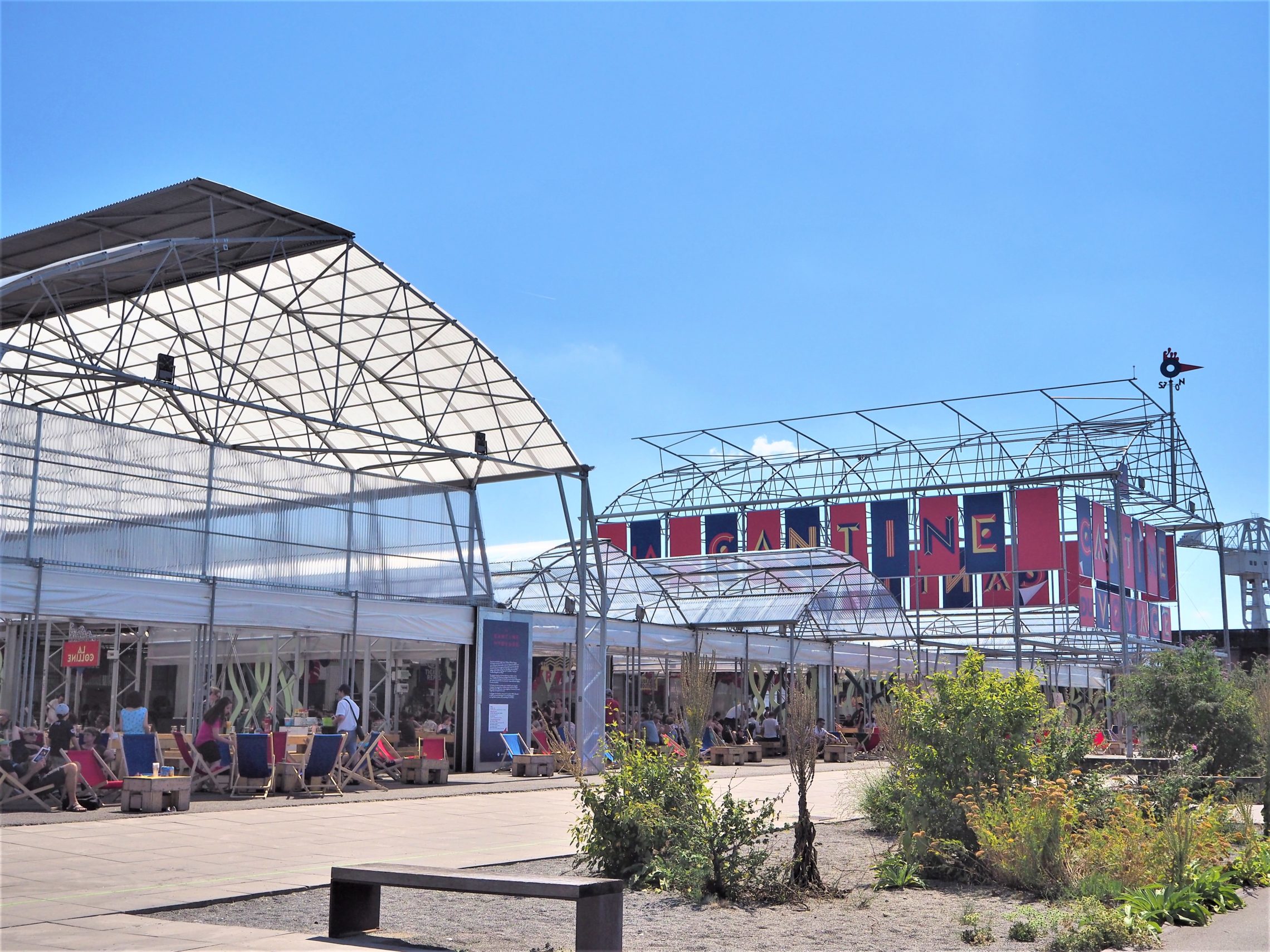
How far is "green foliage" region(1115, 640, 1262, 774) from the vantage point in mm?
14961

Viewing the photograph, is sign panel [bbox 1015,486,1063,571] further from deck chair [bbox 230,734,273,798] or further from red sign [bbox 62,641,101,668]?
red sign [bbox 62,641,101,668]

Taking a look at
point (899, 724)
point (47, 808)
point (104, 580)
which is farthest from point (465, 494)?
point (899, 724)

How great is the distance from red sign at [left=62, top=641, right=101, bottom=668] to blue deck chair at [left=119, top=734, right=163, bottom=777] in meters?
8.17

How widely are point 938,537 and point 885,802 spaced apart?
22.5 metres

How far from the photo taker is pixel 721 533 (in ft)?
128

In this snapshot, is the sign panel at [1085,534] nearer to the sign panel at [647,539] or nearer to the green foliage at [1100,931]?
the sign panel at [647,539]

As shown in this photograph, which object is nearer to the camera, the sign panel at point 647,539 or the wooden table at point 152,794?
the wooden table at point 152,794

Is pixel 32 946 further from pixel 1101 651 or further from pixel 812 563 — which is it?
pixel 1101 651

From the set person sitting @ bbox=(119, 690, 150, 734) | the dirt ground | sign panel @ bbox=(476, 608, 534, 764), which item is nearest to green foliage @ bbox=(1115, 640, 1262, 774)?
the dirt ground

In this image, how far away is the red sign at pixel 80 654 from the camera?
72.4 feet

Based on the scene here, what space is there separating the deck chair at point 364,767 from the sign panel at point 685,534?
2189cm

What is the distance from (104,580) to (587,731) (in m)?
9.42

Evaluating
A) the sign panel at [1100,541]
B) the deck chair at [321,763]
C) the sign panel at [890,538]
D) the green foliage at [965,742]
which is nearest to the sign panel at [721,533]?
the sign panel at [890,538]

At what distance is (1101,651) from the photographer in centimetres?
3177
